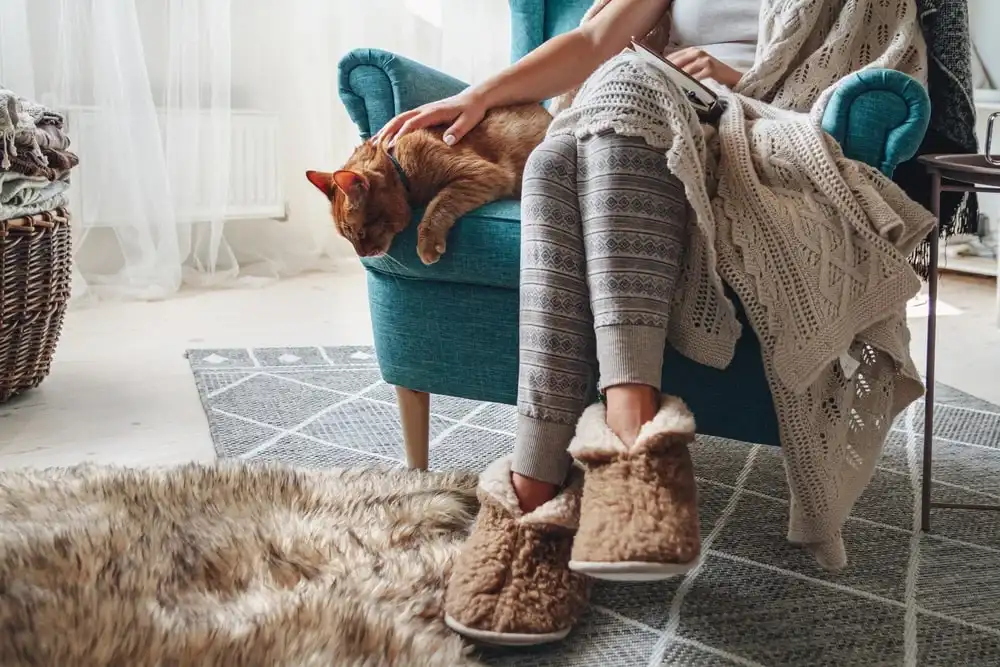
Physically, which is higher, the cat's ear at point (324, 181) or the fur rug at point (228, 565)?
the cat's ear at point (324, 181)

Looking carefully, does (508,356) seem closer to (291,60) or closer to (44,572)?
(44,572)

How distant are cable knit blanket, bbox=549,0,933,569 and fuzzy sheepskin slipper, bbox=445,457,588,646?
256 millimetres

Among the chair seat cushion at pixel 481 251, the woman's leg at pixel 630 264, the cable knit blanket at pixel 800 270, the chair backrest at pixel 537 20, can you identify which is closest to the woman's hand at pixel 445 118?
the chair seat cushion at pixel 481 251

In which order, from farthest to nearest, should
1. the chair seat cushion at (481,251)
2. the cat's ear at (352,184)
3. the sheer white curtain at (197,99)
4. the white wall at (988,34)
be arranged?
the white wall at (988,34)
the sheer white curtain at (197,99)
the cat's ear at (352,184)
the chair seat cushion at (481,251)

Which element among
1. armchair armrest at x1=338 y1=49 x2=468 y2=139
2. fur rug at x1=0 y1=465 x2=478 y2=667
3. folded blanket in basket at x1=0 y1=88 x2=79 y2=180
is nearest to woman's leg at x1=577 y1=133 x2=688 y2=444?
fur rug at x1=0 y1=465 x2=478 y2=667

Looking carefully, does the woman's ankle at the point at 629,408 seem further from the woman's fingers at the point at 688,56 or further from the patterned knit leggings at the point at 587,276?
the woman's fingers at the point at 688,56

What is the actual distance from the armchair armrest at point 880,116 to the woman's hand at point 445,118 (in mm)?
515

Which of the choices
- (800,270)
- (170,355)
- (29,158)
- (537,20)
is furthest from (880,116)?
(170,355)

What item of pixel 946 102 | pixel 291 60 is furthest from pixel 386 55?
pixel 291 60

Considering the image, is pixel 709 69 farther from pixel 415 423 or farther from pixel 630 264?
pixel 415 423

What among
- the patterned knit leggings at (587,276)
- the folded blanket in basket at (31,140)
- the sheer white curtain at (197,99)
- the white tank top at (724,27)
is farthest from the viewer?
the sheer white curtain at (197,99)

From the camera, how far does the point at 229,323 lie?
2.58 m

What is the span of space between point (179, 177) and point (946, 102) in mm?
2271

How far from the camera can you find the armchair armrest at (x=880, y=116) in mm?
1185
